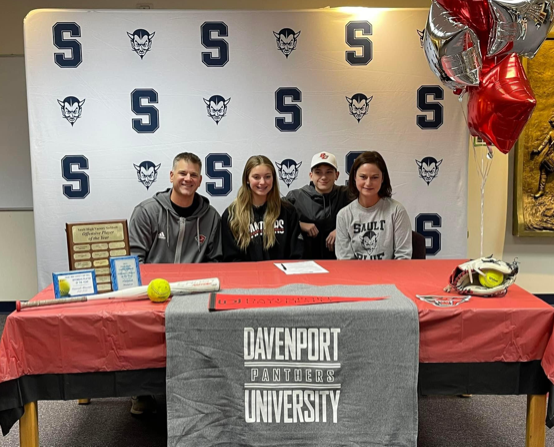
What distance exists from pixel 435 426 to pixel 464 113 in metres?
2.09

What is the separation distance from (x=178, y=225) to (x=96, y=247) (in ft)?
3.14

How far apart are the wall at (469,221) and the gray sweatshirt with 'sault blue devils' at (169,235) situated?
1783mm

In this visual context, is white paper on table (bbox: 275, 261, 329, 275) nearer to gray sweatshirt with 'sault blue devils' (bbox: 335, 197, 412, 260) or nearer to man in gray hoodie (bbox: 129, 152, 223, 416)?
gray sweatshirt with 'sault blue devils' (bbox: 335, 197, 412, 260)

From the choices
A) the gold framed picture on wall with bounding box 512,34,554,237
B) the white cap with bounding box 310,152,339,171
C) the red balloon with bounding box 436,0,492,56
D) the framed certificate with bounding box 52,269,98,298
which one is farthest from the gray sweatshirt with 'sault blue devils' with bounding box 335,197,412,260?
the gold framed picture on wall with bounding box 512,34,554,237

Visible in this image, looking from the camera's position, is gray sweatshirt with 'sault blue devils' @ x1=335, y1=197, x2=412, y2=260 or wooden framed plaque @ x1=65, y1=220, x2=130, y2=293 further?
gray sweatshirt with 'sault blue devils' @ x1=335, y1=197, x2=412, y2=260

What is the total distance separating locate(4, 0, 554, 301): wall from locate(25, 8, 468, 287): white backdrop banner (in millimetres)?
698

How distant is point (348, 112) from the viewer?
3461 mm

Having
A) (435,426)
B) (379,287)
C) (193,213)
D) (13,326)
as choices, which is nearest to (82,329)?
(13,326)

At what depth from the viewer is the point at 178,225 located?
2844 mm

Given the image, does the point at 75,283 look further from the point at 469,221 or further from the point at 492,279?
the point at 469,221

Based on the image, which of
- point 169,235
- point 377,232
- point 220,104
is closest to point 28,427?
point 169,235

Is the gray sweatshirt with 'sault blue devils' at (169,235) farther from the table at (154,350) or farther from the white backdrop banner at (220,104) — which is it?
the table at (154,350)

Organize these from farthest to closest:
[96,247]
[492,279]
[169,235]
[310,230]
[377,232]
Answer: [310,230] → [169,235] → [377,232] → [96,247] → [492,279]

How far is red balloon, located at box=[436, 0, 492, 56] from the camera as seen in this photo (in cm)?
205
